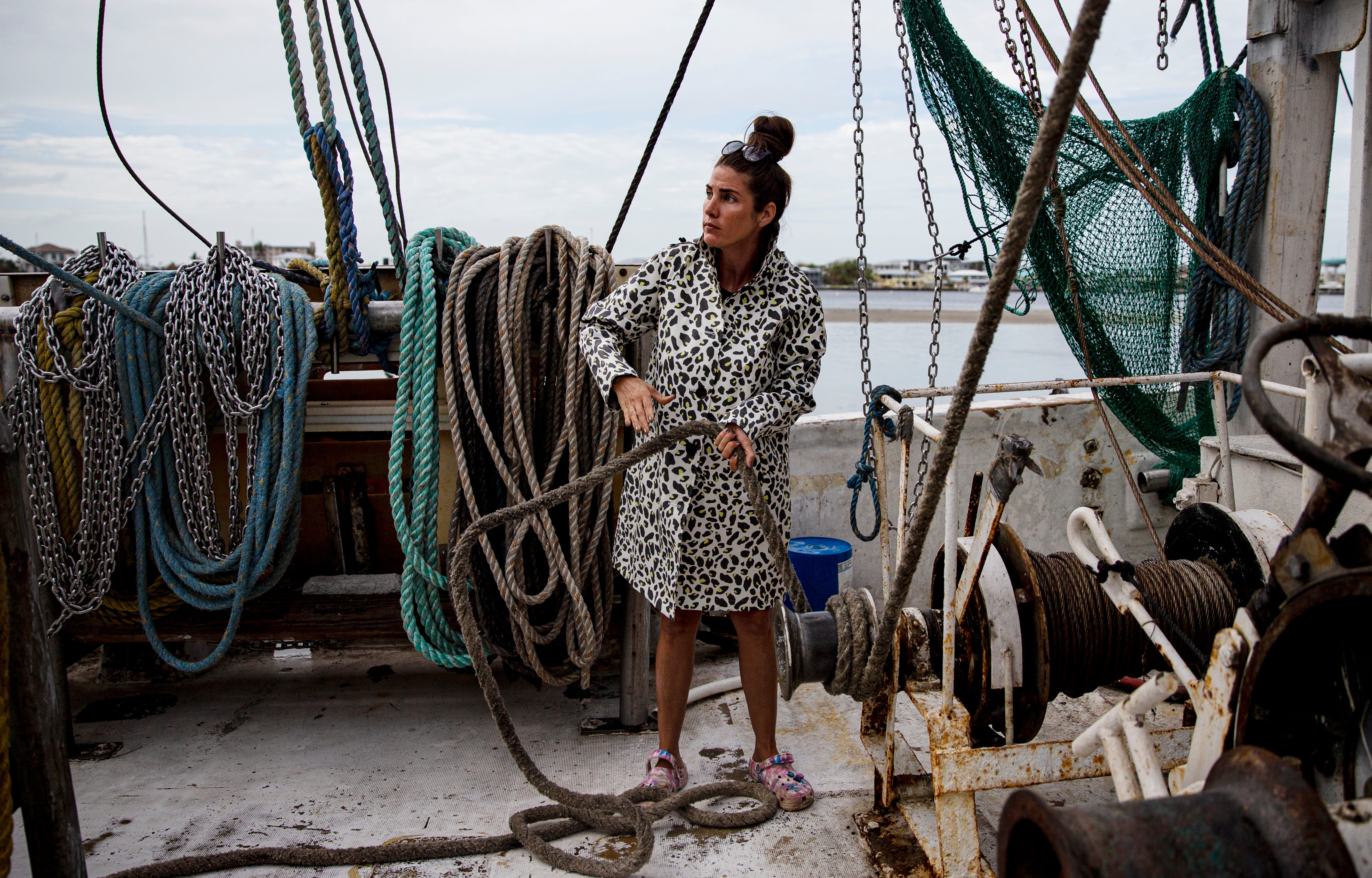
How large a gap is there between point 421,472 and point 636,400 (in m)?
0.90

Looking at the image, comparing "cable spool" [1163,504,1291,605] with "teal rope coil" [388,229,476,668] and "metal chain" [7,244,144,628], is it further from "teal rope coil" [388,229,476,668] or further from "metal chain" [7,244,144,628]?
"metal chain" [7,244,144,628]

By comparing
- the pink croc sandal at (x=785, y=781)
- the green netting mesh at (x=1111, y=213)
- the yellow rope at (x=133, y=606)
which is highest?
the green netting mesh at (x=1111, y=213)

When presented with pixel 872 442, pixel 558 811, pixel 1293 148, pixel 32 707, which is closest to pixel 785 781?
pixel 558 811

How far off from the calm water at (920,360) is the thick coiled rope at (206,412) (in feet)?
8.19

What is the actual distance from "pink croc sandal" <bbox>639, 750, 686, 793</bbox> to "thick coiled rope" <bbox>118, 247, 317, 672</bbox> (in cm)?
137

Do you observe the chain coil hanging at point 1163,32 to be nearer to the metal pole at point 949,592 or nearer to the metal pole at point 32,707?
the metal pole at point 949,592

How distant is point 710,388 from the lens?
7.99 feet

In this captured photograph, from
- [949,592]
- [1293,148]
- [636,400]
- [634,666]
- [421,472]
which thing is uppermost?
[1293,148]

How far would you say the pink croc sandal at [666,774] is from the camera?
258 cm

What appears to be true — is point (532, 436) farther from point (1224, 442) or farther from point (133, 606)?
point (1224, 442)

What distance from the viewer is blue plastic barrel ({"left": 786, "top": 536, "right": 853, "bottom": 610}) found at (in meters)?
3.76

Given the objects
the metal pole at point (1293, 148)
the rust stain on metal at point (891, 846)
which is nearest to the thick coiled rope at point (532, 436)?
the rust stain on metal at point (891, 846)

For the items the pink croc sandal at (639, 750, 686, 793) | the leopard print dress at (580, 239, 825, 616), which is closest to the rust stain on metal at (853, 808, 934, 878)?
the pink croc sandal at (639, 750, 686, 793)

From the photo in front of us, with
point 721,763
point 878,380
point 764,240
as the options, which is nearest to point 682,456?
point 764,240
